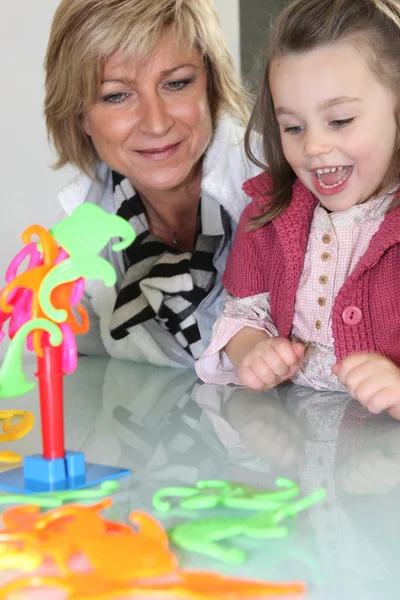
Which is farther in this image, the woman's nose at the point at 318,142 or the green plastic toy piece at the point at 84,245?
the woman's nose at the point at 318,142

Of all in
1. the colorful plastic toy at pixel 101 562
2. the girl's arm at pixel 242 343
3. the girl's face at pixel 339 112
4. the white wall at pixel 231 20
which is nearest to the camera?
the colorful plastic toy at pixel 101 562

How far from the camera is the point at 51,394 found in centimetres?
74

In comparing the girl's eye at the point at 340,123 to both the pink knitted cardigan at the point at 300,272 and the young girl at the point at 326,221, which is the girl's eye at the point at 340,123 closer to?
the young girl at the point at 326,221

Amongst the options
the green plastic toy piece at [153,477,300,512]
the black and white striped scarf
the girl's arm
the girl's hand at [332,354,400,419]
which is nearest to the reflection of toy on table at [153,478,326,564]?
→ the green plastic toy piece at [153,477,300,512]

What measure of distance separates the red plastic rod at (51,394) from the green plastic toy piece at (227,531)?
15 centimetres

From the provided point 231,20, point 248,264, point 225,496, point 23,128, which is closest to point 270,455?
point 225,496

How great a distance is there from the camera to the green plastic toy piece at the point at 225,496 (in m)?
0.70

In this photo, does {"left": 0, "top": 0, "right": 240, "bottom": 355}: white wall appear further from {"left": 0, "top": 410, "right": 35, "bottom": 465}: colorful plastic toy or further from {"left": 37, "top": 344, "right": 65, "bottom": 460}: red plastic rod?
{"left": 37, "top": 344, "right": 65, "bottom": 460}: red plastic rod

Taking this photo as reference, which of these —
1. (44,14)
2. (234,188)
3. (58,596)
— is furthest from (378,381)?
(44,14)

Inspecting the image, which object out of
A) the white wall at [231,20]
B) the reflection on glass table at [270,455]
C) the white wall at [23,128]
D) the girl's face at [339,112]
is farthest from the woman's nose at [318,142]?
the white wall at [231,20]

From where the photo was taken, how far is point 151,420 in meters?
1.08

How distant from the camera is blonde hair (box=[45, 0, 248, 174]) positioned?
1472 mm

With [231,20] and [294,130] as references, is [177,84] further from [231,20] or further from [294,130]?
[231,20]

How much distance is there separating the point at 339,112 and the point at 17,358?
0.58m
